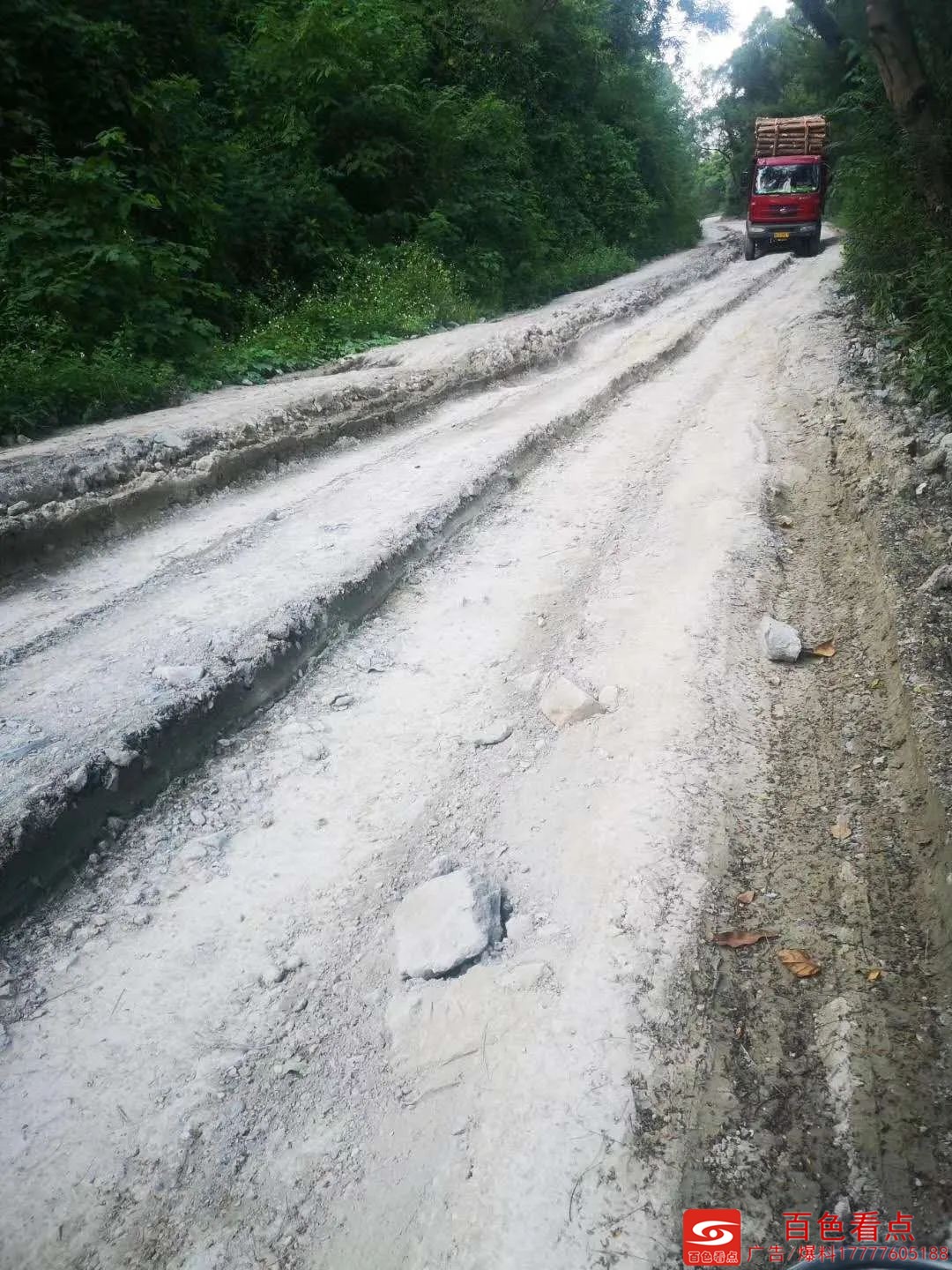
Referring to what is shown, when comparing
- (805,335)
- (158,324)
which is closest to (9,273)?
(158,324)

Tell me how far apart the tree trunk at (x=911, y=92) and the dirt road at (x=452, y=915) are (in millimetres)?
5635

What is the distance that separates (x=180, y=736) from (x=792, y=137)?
74.8 feet

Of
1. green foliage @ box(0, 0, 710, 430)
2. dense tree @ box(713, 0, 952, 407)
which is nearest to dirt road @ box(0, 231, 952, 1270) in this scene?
dense tree @ box(713, 0, 952, 407)

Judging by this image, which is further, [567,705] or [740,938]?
[567,705]

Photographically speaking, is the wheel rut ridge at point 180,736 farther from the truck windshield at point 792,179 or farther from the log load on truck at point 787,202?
the truck windshield at point 792,179

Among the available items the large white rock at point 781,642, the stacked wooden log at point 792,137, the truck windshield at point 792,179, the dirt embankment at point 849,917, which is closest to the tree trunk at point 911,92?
the dirt embankment at point 849,917

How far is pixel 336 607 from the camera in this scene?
4012mm

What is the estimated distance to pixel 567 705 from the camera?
3.28m

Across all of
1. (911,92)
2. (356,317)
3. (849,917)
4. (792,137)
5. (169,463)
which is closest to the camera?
(849,917)

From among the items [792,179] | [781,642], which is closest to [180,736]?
[781,642]

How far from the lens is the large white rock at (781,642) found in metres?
3.48

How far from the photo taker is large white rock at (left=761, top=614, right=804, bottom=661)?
3479 millimetres

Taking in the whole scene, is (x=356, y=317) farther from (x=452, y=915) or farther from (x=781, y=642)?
(x=452, y=915)

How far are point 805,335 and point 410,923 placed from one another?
8.71 meters
